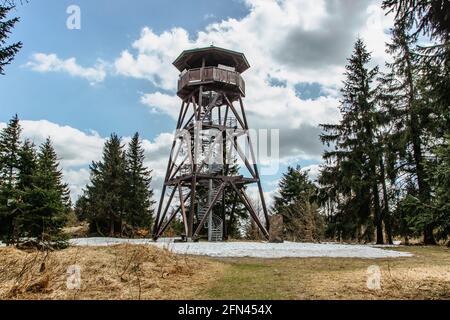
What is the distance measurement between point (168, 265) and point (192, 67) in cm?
1793

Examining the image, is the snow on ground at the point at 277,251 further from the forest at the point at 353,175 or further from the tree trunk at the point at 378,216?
the tree trunk at the point at 378,216

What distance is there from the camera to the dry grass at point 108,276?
4969mm

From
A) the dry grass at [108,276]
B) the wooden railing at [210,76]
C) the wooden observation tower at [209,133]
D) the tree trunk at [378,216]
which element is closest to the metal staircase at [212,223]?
the wooden observation tower at [209,133]

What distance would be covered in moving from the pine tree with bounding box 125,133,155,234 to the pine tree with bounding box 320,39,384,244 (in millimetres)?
18220

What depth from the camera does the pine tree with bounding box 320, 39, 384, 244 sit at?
20359mm

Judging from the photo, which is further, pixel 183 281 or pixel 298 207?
pixel 298 207

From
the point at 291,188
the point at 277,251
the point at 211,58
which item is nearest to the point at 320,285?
the point at 277,251

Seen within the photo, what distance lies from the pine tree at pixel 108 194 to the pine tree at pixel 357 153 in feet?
62.9

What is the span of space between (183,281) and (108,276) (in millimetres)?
1340

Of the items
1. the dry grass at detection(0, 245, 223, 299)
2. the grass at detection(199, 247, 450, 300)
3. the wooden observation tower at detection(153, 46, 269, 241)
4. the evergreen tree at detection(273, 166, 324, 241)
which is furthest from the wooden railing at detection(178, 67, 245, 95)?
the grass at detection(199, 247, 450, 300)

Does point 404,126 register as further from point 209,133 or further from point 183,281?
point 183,281

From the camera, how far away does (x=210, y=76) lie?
20438 mm
